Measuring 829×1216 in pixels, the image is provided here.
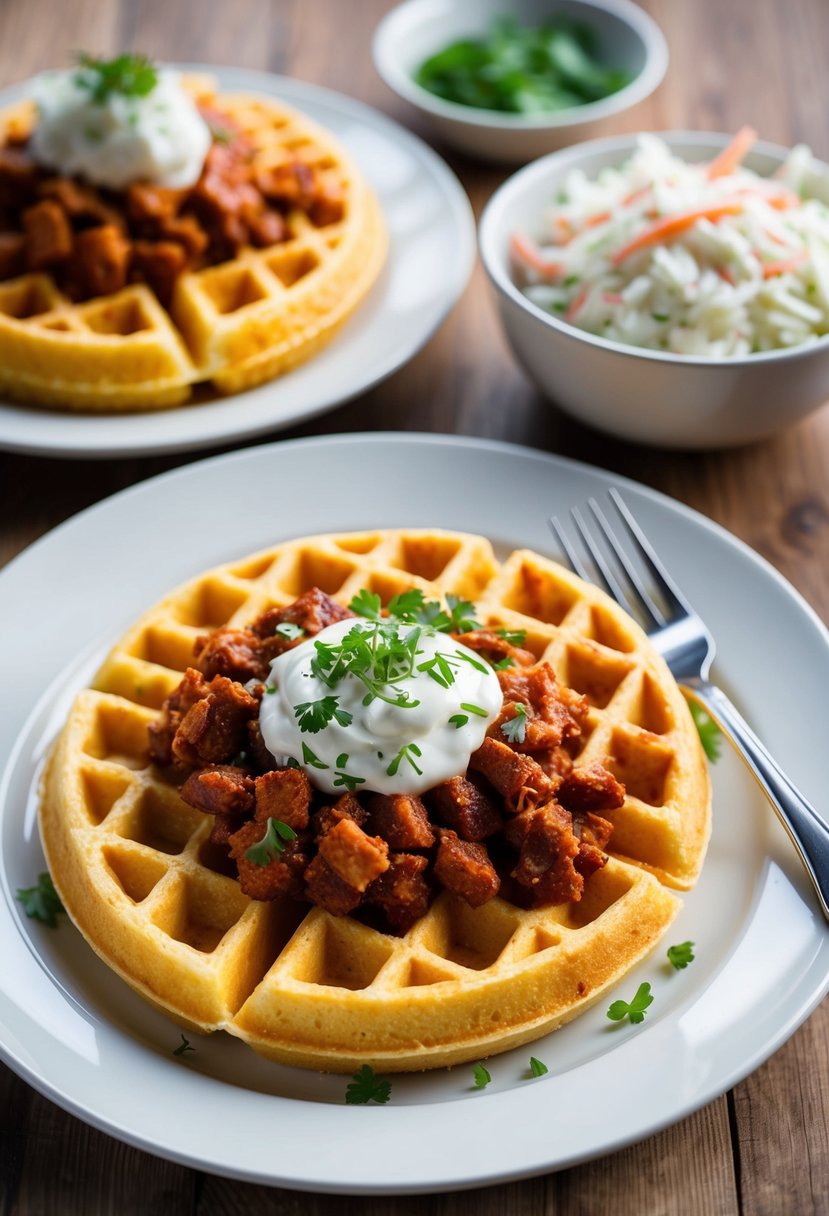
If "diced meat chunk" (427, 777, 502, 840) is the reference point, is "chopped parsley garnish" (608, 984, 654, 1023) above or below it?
below

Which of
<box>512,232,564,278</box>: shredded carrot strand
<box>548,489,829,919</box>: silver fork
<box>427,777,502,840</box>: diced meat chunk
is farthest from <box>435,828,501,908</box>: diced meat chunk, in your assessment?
<box>512,232,564,278</box>: shredded carrot strand

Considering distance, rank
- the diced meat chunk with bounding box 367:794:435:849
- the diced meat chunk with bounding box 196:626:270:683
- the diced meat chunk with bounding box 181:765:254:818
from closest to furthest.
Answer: the diced meat chunk with bounding box 367:794:435:849 < the diced meat chunk with bounding box 181:765:254:818 < the diced meat chunk with bounding box 196:626:270:683

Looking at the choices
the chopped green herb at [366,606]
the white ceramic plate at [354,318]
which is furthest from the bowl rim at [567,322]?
the chopped green herb at [366,606]

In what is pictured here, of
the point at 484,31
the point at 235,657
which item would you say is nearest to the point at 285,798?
the point at 235,657

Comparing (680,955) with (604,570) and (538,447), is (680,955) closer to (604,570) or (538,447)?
(604,570)

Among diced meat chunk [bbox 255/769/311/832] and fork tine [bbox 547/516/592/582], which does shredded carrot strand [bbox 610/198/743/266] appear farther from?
diced meat chunk [bbox 255/769/311/832]

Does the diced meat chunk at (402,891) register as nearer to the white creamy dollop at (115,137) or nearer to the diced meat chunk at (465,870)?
the diced meat chunk at (465,870)

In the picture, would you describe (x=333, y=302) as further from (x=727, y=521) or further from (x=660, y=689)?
(x=660, y=689)


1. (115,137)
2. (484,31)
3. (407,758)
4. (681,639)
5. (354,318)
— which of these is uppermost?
(115,137)
